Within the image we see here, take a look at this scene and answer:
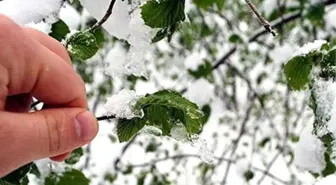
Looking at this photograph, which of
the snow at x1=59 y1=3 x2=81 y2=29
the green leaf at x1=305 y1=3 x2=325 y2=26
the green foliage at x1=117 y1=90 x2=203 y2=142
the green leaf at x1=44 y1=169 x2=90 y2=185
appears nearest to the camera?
the green foliage at x1=117 y1=90 x2=203 y2=142

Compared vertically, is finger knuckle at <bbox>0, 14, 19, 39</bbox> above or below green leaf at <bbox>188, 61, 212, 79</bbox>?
below

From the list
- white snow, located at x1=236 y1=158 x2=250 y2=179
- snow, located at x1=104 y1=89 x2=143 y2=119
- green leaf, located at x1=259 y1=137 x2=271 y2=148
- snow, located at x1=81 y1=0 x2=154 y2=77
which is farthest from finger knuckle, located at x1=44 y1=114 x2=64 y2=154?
green leaf, located at x1=259 y1=137 x2=271 y2=148

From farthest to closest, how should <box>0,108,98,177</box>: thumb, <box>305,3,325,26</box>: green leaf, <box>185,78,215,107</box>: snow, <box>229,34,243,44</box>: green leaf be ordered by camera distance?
<box>229,34,243,44</box>: green leaf, <box>185,78,215,107</box>: snow, <box>305,3,325,26</box>: green leaf, <box>0,108,98,177</box>: thumb

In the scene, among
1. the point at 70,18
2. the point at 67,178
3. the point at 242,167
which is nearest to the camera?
the point at 67,178

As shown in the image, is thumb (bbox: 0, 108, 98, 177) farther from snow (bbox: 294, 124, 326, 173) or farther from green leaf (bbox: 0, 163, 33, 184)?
snow (bbox: 294, 124, 326, 173)

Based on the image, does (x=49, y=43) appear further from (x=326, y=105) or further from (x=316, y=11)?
(x=316, y=11)

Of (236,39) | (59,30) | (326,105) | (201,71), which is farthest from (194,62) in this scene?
(326,105)

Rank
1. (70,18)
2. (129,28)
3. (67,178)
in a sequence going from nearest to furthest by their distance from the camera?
(129,28), (67,178), (70,18)

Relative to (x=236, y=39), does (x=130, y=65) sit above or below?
below

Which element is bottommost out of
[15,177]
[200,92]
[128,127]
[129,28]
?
[15,177]
